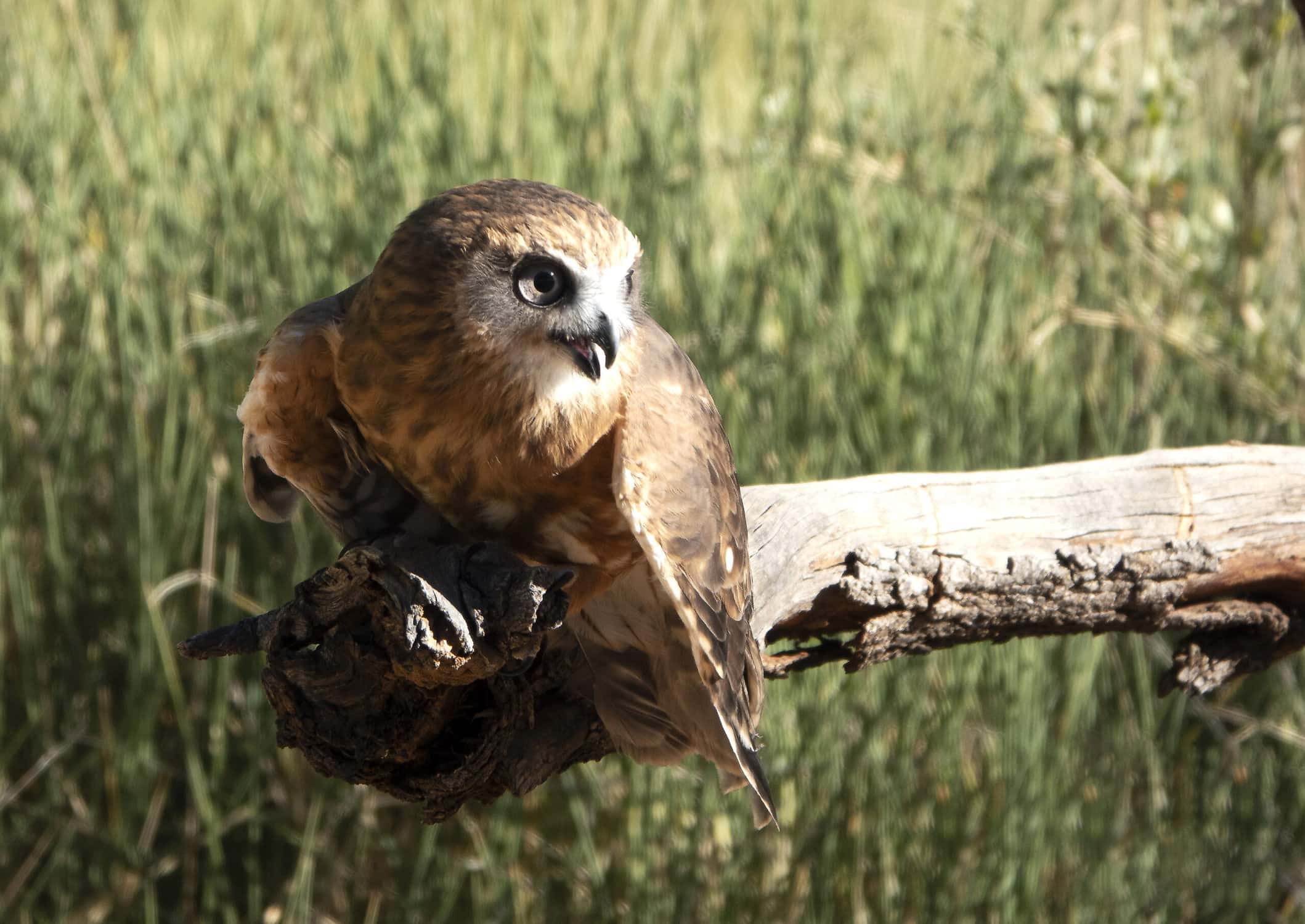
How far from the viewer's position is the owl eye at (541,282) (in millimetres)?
1644

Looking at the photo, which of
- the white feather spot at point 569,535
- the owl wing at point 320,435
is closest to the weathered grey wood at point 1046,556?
the white feather spot at point 569,535

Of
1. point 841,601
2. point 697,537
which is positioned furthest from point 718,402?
point 697,537

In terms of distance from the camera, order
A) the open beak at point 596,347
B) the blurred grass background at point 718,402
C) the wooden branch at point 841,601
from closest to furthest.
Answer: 1. the wooden branch at point 841,601
2. the open beak at point 596,347
3. the blurred grass background at point 718,402

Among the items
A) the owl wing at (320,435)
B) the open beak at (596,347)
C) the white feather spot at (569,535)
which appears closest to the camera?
the open beak at (596,347)

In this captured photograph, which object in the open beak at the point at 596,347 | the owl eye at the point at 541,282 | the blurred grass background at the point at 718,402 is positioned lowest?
the blurred grass background at the point at 718,402

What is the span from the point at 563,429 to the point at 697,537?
0.24m

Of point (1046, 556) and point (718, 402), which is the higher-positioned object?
point (1046, 556)

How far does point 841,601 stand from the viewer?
6.11 ft

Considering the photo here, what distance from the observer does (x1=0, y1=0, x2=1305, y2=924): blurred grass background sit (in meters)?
2.69

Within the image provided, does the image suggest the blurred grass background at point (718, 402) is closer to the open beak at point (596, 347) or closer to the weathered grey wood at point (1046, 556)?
the weathered grey wood at point (1046, 556)

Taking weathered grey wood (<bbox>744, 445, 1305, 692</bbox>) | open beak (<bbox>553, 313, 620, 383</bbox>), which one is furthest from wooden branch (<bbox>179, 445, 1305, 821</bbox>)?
open beak (<bbox>553, 313, 620, 383</bbox>)

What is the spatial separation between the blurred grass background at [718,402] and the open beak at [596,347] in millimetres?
1150

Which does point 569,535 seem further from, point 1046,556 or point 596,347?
point 1046,556

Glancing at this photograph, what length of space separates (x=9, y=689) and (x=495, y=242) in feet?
6.34
